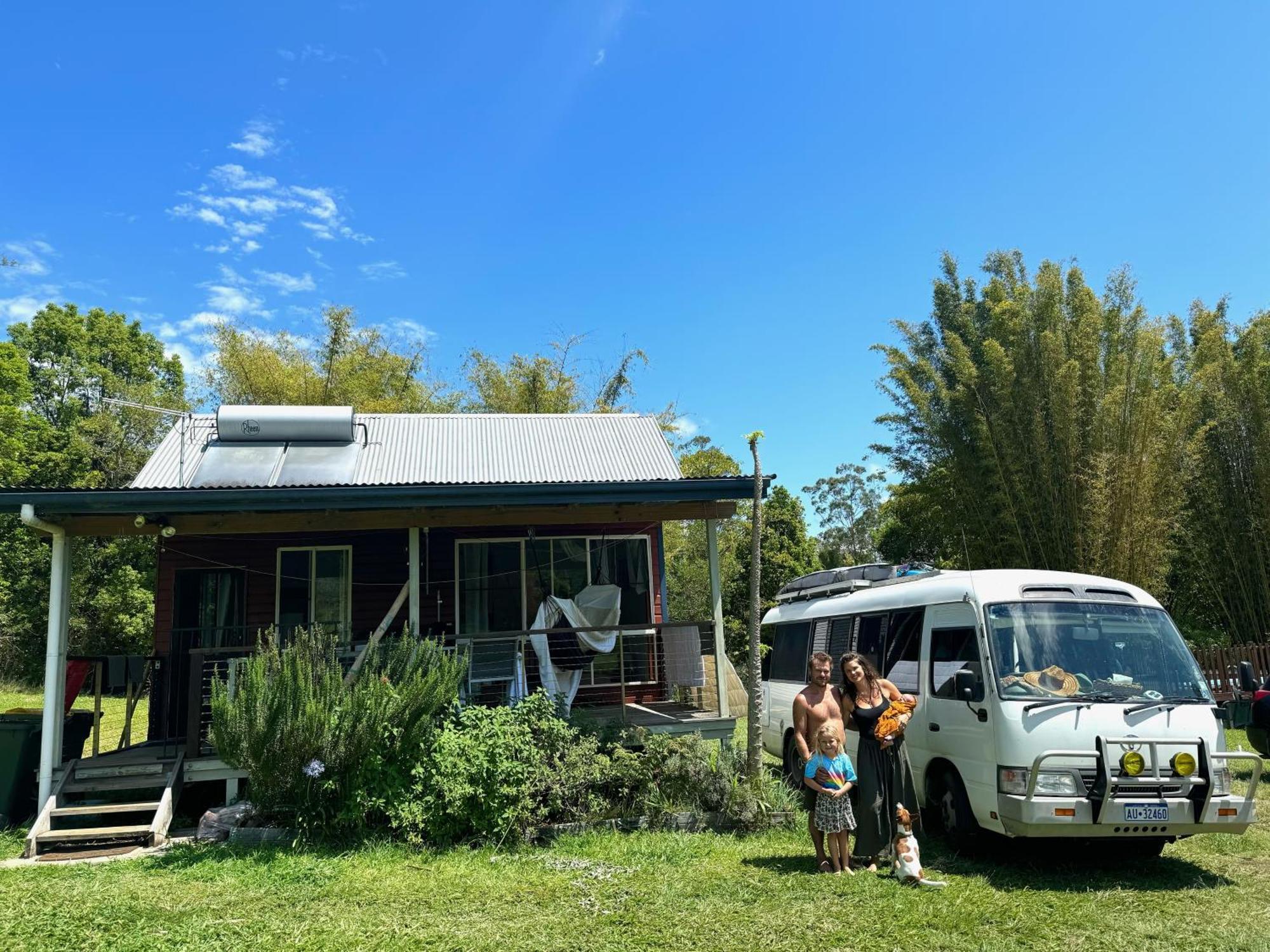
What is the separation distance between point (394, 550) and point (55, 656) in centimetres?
416

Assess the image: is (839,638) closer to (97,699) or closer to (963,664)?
(963,664)

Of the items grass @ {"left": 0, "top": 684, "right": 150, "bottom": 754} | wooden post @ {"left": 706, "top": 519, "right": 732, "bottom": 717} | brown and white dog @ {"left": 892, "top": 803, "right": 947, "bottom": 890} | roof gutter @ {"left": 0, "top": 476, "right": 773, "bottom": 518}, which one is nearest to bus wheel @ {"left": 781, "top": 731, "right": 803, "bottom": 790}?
wooden post @ {"left": 706, "top": 519, "right": 732, "bottom": 717}

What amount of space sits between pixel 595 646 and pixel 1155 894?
5.70 metres

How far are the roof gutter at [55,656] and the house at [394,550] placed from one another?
0.02m

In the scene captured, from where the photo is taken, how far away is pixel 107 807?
7.29 metres

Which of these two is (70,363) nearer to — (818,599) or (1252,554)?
(818,599)

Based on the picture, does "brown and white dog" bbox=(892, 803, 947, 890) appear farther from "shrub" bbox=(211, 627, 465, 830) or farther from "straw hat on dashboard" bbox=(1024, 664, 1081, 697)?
"shrub" bbox=(211, 627, 465, 830)

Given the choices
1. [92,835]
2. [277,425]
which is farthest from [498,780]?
[277,425]

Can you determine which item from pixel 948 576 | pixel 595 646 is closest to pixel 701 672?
pixel 595 646

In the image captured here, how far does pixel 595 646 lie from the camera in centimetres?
959

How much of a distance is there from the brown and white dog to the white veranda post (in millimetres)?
7061

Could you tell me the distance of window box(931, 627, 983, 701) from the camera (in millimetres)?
6328

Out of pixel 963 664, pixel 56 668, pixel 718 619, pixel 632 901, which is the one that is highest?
pixel 718 619

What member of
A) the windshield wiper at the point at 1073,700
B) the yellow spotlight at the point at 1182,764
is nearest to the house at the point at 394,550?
the windshield wiper at the point at 1073,700
